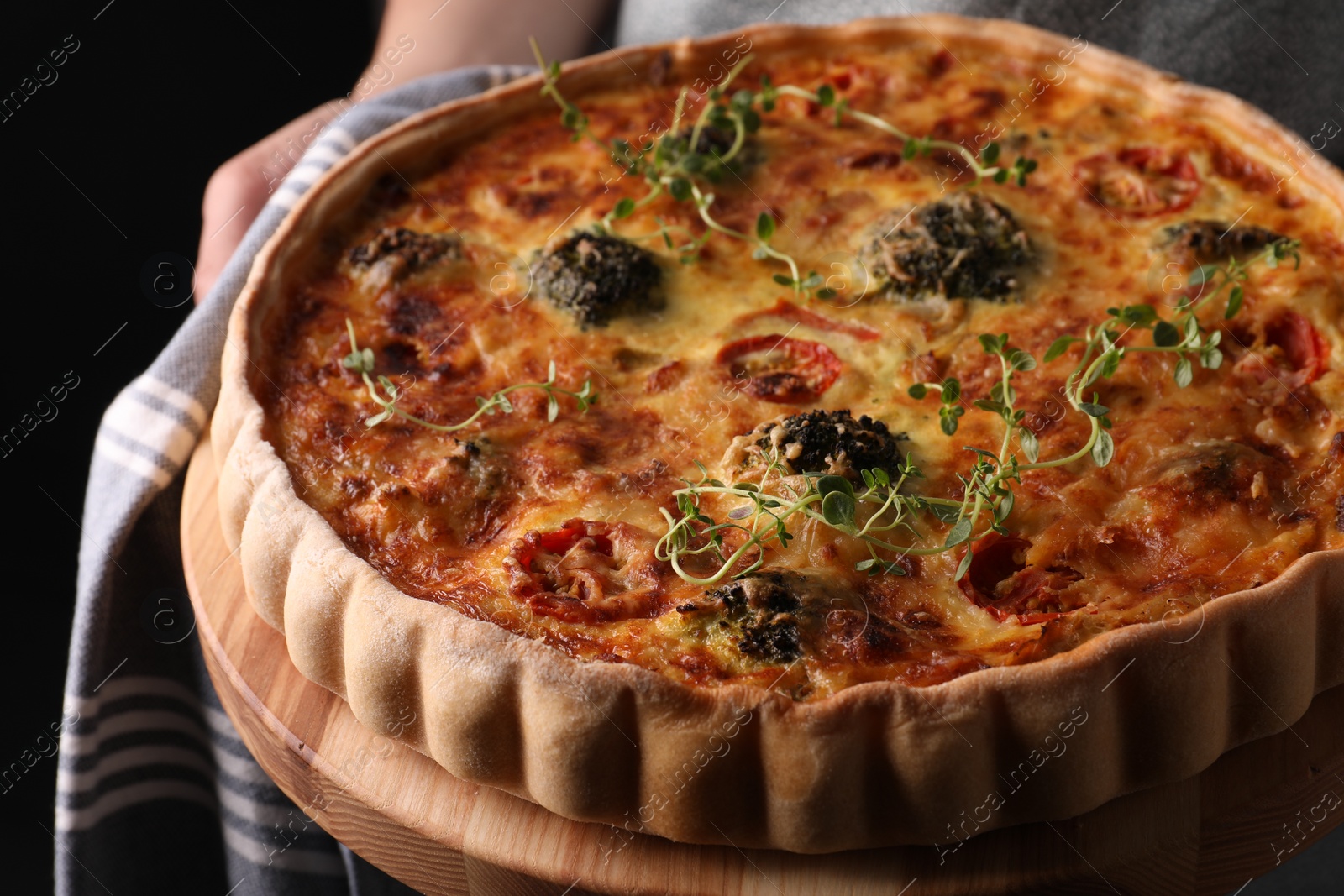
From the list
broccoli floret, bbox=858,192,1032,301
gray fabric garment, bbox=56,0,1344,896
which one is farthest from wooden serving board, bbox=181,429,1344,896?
broccoli floret, bbox=858,192,1032,301

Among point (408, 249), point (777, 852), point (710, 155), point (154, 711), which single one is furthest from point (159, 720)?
point (710, 155)

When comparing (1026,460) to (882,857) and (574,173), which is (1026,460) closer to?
(882,857)

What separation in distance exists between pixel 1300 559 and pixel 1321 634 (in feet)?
0.73

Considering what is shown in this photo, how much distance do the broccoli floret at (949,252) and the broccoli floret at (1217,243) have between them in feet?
1.41

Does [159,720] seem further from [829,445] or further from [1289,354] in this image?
[1289,354]

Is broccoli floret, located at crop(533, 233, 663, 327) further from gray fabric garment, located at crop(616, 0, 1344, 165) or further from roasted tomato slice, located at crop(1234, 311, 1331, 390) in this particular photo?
gray fabric garment, located at crop(616, 0, 1344, 165)

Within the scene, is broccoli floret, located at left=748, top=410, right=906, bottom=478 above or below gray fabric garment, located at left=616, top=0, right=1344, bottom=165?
above

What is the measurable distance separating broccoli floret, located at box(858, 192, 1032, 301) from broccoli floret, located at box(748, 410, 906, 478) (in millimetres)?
701

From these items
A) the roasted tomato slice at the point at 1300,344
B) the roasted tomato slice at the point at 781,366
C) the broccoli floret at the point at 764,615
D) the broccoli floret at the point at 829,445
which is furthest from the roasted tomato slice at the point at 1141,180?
the broccoli floret at the point at 764,615

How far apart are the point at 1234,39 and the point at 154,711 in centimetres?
468

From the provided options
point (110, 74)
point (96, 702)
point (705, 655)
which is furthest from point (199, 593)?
point (110, 74)

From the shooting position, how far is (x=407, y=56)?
18.1 feet

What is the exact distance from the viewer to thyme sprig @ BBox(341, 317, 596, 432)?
10.5 feet

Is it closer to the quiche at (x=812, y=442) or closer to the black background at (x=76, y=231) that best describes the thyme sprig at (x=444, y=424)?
the quiche at (x=812, y=442)
